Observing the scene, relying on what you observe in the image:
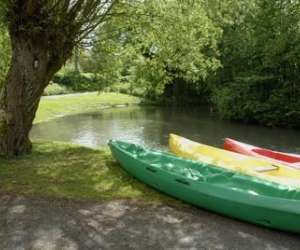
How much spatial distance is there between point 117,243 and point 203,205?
66.0 inches

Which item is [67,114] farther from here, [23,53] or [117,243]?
[117,243]

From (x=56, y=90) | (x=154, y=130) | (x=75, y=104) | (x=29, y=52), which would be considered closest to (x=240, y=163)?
(x=29, y=52)

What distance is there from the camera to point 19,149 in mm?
9383

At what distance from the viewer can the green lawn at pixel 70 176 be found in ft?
23.5

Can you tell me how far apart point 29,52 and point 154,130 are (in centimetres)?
Answer: 1368

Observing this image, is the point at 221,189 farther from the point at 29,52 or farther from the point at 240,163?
the point at 29,52

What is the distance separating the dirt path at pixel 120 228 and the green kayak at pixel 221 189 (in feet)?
0.60

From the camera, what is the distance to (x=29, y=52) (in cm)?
884

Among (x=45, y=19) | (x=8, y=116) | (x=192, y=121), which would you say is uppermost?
(x=45, y=19)

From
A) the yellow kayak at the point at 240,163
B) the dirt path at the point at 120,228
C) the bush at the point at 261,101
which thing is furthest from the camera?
the bush at the point at 261,101

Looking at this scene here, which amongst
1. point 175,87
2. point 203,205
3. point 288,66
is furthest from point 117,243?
point 175,87

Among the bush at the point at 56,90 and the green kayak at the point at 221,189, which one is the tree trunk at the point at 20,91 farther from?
the bush at the point at 56,90

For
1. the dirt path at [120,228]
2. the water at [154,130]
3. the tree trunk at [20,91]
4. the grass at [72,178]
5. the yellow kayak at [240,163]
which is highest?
the tree trunk at [20,91]

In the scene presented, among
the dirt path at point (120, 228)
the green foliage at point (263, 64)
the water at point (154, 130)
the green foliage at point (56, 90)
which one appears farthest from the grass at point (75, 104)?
the dirt path at point (120, 228)
